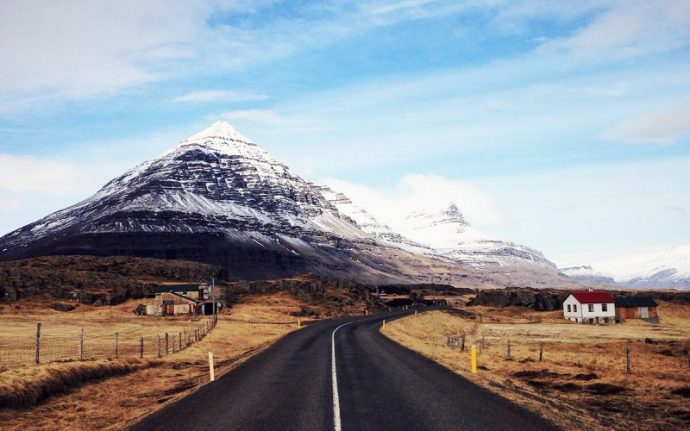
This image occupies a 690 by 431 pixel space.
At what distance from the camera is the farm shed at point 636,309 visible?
110 meters

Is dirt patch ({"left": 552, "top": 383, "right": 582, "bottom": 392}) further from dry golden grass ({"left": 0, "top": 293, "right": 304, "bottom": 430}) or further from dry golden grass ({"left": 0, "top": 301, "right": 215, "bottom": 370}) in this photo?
dry golden grass ({"left": 0, "top": 301, "right": 215, "bottom": 370})

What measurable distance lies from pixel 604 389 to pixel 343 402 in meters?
13.5

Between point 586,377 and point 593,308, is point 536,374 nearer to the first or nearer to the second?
point 586,377

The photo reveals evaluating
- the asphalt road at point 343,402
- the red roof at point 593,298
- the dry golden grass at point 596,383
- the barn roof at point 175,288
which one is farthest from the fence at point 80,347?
the red roof at point 593,298

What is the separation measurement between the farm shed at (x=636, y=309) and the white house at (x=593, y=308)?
2.25 metres

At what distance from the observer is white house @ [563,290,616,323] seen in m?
107

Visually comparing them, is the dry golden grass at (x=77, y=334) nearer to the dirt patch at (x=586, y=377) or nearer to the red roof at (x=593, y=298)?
the dirt patch at (x=586, y=377)

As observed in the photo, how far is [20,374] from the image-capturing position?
25.3m

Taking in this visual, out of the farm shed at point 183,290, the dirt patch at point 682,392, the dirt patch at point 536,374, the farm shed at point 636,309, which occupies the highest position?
the farm shed at point 183,290

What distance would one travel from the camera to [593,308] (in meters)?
108

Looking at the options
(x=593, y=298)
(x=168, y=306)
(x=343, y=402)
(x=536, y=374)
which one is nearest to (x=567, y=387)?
(x=536, y=374)

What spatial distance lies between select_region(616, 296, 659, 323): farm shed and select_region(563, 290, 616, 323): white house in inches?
88.5

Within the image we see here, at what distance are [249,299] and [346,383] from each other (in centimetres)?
10534

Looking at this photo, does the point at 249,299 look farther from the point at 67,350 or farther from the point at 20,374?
the point at 20,374
